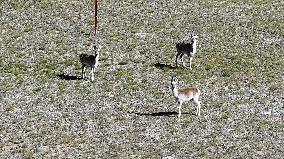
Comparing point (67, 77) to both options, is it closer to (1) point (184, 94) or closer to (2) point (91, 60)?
(2) point (91, 60)

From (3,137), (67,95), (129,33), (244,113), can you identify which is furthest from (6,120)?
(129,33)

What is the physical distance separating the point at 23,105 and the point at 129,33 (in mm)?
13080

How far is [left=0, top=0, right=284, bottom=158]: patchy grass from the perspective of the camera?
30031 millimetres

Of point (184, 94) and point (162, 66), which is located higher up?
point (162, 66)

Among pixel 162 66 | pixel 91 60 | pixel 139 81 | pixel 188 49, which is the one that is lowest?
pixel 139 81

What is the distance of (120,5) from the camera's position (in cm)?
5156

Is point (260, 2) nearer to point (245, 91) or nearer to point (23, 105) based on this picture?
point (245, 91)

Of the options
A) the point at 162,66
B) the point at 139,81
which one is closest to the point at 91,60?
the point at 139,81

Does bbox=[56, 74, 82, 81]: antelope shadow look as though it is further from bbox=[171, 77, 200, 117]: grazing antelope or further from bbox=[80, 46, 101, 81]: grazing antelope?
bbox=[171, 77, 200, 117]: grazing antelope

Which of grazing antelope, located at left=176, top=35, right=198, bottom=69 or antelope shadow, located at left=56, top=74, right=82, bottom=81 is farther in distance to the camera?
grazing antelope, located at left=176, top=35, right=198, bottom=69

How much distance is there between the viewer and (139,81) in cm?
3725

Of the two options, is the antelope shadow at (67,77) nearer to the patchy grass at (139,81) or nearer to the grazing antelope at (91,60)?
the patchy grass at (139,81)

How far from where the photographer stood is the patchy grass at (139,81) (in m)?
30.0

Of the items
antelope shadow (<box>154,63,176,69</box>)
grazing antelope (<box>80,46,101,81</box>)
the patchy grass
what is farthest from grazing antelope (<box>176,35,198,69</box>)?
grazing antelope (<box>80,46,101,81</box>)
